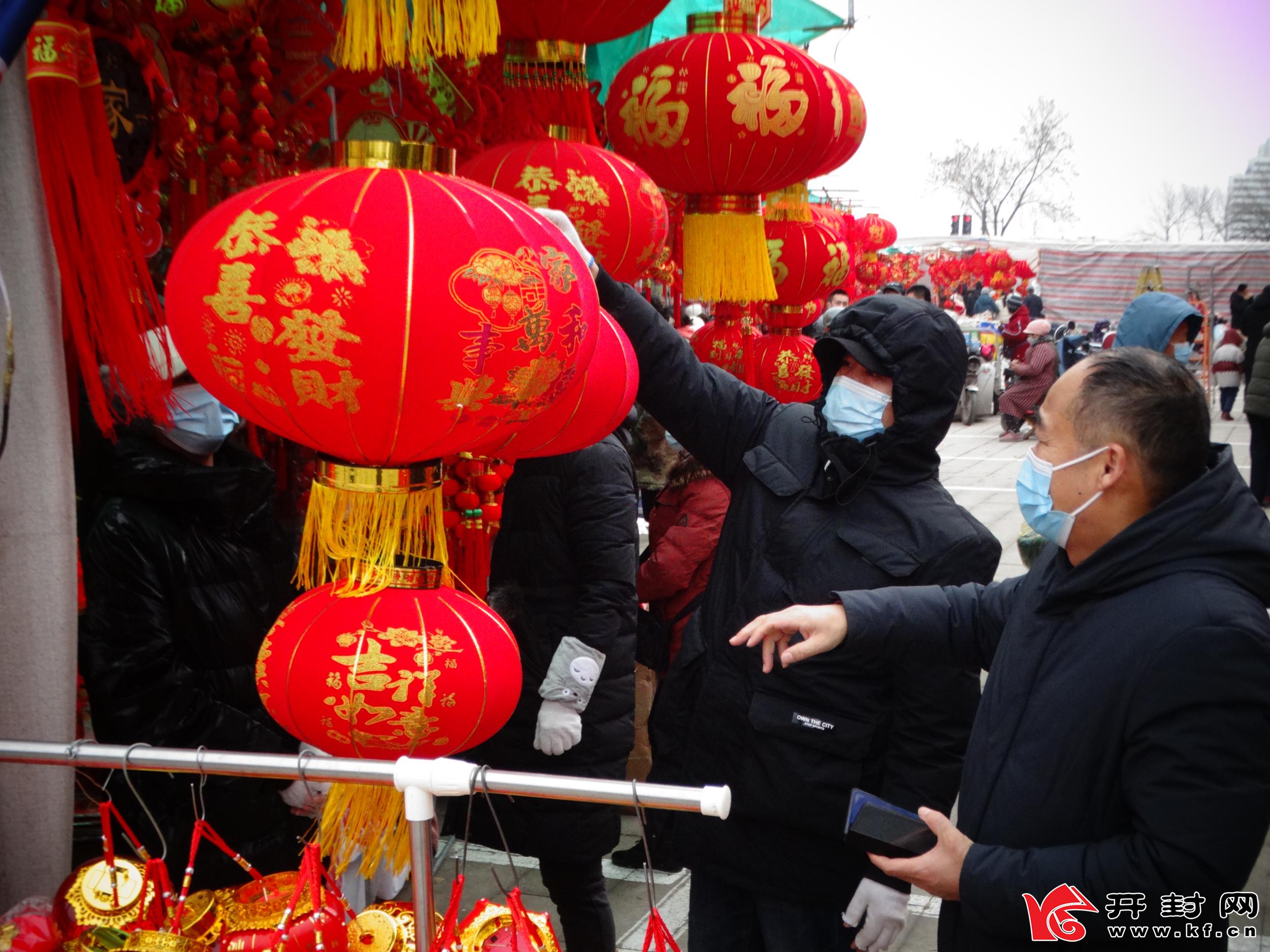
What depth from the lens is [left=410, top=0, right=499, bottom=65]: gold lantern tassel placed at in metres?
1.73

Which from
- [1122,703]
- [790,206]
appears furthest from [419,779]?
[790,206]

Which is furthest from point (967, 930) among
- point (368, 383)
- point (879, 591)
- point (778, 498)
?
point (368, 383)

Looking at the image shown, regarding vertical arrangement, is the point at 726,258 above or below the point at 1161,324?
above

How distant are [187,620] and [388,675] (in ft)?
3.34

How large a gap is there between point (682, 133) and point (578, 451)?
993mm

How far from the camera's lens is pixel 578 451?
2.66 m

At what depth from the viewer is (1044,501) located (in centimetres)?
167

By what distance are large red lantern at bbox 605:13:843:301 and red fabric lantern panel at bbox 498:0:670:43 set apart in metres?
0.39

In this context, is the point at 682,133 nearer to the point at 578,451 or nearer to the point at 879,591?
the point at 578,451

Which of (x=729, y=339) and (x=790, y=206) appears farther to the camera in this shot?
(x=790, y=206)

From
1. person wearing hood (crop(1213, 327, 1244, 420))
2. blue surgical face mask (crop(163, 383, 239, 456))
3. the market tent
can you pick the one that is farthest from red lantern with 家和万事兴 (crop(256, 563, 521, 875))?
person wearing hood (crop(1213, 327, 1244, 420))

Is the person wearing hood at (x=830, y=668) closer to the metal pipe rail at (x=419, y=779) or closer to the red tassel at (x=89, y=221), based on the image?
the metal pipe rail at (x=419, y=779)

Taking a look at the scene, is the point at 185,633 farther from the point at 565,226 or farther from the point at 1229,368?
the point at 1229,368

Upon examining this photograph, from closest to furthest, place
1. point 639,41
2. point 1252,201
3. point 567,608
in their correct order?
point 567,608 → point 639,41 → point 1252,201
